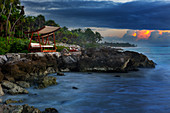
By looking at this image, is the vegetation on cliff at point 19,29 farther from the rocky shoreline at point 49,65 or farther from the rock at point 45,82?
the rock at point 45,82

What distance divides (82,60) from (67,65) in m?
1.95

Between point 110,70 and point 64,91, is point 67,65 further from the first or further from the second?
point 64,91

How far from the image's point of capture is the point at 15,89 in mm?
11352

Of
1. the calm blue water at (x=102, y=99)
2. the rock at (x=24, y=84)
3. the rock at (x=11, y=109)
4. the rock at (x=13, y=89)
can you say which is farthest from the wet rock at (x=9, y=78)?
the rock at (x=11, y=109)

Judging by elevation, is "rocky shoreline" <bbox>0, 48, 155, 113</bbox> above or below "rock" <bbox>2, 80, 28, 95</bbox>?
above

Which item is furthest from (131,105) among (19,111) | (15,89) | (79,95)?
(15,89)

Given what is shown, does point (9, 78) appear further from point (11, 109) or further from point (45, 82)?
point (11, 109)

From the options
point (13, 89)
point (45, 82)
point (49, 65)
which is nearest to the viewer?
point (13, 89)

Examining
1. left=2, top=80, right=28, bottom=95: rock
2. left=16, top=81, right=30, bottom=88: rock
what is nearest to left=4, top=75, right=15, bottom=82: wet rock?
left=16, top=81, right=30, bottom=88: rock

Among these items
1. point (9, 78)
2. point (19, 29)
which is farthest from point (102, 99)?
point (19, 29)

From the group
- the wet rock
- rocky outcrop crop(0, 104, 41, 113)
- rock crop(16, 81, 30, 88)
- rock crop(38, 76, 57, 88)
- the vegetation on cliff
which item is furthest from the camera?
the vegetation on cliff

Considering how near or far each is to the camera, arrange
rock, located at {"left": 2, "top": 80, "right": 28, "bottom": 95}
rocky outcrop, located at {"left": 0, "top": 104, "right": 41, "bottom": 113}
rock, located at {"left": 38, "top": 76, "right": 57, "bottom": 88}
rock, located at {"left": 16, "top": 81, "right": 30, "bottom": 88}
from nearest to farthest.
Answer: rocky outcrop, located at {"left": 0, "top": 104, "right": 41, "bottom": 113}
rock, located at {"left": 2, "top": 80, "right": 28, "bottom": 95}
rock, located at {"left": 16, "top": 81, "right": 30, "bottom": 88}
rock, located at {"left": 38, "top": 76, "right": 57, "bottom": 88}

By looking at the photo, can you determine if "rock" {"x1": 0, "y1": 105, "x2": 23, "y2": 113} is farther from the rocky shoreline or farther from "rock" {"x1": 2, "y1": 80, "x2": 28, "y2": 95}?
the rocky shoreline

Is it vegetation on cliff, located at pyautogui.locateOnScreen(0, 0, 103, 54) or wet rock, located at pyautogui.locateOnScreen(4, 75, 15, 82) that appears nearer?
wet rock, located at pyautogui.locateOnScreen(4, 75, 15, 82)
